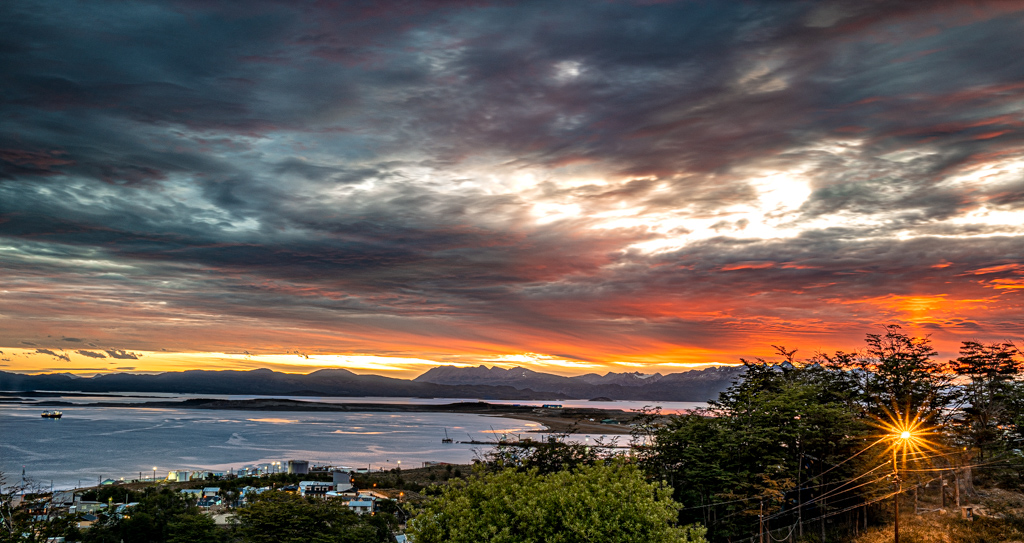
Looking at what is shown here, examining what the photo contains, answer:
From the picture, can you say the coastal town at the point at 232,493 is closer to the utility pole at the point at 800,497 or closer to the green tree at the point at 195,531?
the green tree at the point at 195,531

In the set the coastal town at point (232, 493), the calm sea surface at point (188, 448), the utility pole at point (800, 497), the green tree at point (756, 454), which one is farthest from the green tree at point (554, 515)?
the calm sea surface at point (188, 448)

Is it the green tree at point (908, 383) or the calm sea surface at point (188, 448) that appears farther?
the calm sea surface at point (188, 448)

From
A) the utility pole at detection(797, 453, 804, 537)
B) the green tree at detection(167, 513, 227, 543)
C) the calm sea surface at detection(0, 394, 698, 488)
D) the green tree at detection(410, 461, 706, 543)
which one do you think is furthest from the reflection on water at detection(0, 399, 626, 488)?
the green tree at detection(410, 461, 706, 543)

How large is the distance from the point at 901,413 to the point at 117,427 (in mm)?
220740

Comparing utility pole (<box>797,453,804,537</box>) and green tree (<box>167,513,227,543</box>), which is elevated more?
utility pole (<box>797,453,804,537</box>)

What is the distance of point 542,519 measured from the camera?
15945 millimetres

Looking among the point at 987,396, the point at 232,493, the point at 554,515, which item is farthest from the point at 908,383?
the point at 232,493

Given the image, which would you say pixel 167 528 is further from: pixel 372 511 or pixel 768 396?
pixel 768 396

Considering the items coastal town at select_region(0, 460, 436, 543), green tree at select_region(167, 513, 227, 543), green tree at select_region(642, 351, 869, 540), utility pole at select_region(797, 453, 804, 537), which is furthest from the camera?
coastal town at select_region(0, 460, 436, 543)

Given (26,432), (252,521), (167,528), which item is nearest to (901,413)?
(252,521)

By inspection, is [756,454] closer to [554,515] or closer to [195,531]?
[554,515]

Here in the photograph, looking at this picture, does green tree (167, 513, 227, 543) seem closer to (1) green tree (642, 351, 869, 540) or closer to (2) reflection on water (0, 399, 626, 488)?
(1) green tree (642, 351, 869, 540)

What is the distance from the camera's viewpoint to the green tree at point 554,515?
1581 centimetres

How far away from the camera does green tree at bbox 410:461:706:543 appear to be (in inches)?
623
